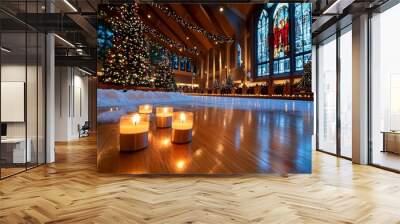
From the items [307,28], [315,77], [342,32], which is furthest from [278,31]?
[315,77]

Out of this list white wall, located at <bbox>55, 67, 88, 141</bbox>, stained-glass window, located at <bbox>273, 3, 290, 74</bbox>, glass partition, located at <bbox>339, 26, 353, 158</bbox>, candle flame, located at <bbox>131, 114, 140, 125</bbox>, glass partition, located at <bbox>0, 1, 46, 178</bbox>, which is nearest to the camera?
candle flame, located at <bbox>131, 114, 140, 125</bbox>

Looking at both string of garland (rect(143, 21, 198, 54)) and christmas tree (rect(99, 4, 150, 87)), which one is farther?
string of garland (rect(143, 21, 198, 54))

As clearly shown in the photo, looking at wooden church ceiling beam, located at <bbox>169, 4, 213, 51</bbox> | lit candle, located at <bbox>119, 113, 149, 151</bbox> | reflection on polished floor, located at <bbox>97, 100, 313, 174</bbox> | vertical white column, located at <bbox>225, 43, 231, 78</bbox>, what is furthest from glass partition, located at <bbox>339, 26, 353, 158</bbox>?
lit candle, located at <bbox>119, 113, 149, 151</bbox>

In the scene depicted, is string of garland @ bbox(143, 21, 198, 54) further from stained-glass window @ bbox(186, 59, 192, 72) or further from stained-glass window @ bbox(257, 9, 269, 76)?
stained-glass window @ bbox(257, 9, 269, 76)

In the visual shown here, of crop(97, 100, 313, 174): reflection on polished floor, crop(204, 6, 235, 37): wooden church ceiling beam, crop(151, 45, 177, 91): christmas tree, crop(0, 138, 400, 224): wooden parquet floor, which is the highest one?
crop(204, 6, 235, 37): wooden church ceiling beam

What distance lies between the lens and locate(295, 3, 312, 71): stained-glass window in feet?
16.6

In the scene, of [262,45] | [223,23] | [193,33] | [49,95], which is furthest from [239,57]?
[49,95]

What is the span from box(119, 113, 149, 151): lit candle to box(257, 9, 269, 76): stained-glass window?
2078 millimetres

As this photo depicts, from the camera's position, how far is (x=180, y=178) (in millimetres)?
5566

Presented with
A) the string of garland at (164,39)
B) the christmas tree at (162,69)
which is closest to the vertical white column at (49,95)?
the string of garland at (164,39)

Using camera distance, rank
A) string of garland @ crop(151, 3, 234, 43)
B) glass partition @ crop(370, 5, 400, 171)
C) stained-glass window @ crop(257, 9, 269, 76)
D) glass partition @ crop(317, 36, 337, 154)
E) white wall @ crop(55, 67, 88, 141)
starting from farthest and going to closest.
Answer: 1. white wall @ crop(55, 67, 88, 141)
2. glass partition @ crop(317, 36, 337, 154)
3. glass partition @ crop(370, 5, 400, 171)
4. string of garland @ crop(151, 3, 234, 43)
5. stained-glass window @ crop(257, 9, 269, 76)

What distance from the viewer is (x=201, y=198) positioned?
14.3 ft

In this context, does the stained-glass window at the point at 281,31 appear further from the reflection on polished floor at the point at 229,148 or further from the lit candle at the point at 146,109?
the lit candle at the point at 146,109

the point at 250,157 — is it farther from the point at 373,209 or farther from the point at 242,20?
the point at 242,20
